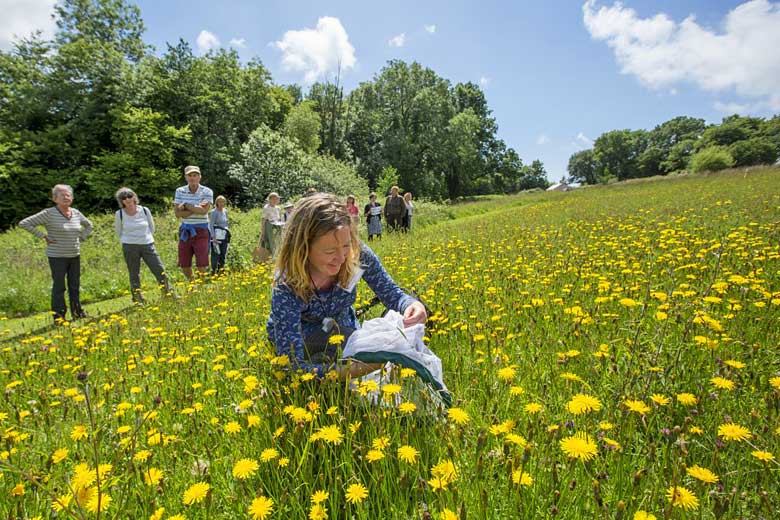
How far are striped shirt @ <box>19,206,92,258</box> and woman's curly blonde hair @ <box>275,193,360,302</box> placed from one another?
5619 mm

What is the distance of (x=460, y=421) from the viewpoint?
1.44m

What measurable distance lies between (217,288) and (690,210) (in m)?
9.37

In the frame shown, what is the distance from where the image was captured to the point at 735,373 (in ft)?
5.84

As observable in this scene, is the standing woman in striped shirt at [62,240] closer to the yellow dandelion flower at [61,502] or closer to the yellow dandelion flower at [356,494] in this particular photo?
the yellow dandelion flower at [61,502]

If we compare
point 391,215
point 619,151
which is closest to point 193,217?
point 391,215

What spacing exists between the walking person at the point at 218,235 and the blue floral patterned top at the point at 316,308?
6.37 meters

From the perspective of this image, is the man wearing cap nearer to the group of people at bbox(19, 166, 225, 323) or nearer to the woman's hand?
the group of people at bbox(19, 166, 225, 323)

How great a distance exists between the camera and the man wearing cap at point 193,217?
633cm

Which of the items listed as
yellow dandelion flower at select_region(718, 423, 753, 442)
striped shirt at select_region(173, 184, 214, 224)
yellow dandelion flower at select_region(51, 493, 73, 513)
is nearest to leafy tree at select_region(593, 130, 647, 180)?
striped shirt at select_region(173, 184, 214, 224)

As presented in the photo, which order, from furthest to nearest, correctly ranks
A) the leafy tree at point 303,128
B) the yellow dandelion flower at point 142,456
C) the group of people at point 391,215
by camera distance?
the leafy tree at point 303,128, the group of people at point 391,215, the yellow dandelion flower at point 142,456

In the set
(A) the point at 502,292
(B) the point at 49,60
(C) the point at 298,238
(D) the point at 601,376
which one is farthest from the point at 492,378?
(B) the point at 49,60

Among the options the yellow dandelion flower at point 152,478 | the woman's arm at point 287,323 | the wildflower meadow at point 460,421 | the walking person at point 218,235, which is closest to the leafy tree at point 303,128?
the walking person at point 218,235

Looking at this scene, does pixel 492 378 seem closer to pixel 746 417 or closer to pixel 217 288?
pixel 746 417

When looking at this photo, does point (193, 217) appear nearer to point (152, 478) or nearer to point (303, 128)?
point (152, 478)
